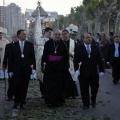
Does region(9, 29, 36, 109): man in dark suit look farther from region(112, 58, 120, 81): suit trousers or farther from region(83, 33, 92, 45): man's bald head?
region(112, 58, 120, 81): suit trousers

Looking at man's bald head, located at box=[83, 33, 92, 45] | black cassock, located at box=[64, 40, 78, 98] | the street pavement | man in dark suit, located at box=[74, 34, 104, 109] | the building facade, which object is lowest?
the street pavement

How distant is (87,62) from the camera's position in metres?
10.2

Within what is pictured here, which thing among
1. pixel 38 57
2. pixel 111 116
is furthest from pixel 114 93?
pixel 111 116

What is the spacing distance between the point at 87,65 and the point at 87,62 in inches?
3.0

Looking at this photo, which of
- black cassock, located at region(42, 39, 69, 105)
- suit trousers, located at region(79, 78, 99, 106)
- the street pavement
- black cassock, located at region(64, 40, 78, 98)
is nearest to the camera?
the street pavement

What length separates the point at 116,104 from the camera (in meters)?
10.8

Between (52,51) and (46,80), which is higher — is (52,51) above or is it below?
above

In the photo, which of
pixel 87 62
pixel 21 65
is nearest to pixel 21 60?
pixel 21 65

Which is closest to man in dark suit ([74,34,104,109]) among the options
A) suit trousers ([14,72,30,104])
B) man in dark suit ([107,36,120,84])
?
suit trousers ([14,72,30,104])

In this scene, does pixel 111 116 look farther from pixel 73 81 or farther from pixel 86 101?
pixel 73 81

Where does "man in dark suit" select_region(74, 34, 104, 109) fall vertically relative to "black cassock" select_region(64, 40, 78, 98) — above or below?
above

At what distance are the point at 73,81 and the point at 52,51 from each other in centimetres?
159

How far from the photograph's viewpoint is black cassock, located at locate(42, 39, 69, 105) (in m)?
10.5

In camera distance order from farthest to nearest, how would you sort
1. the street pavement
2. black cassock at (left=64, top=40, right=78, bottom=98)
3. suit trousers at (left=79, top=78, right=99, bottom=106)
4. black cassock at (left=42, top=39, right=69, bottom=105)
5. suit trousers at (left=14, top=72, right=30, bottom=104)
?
black cassock at (left=64, top=40, right=78, bottom=98)
black cassock at (left=42, top=39, right=69, bottom=105)
suit trousers at (left=79, top=78, right=99, bottom=106)
suit trousers at (left=14, top=72, right=30, bottom=104)
the street pavement
